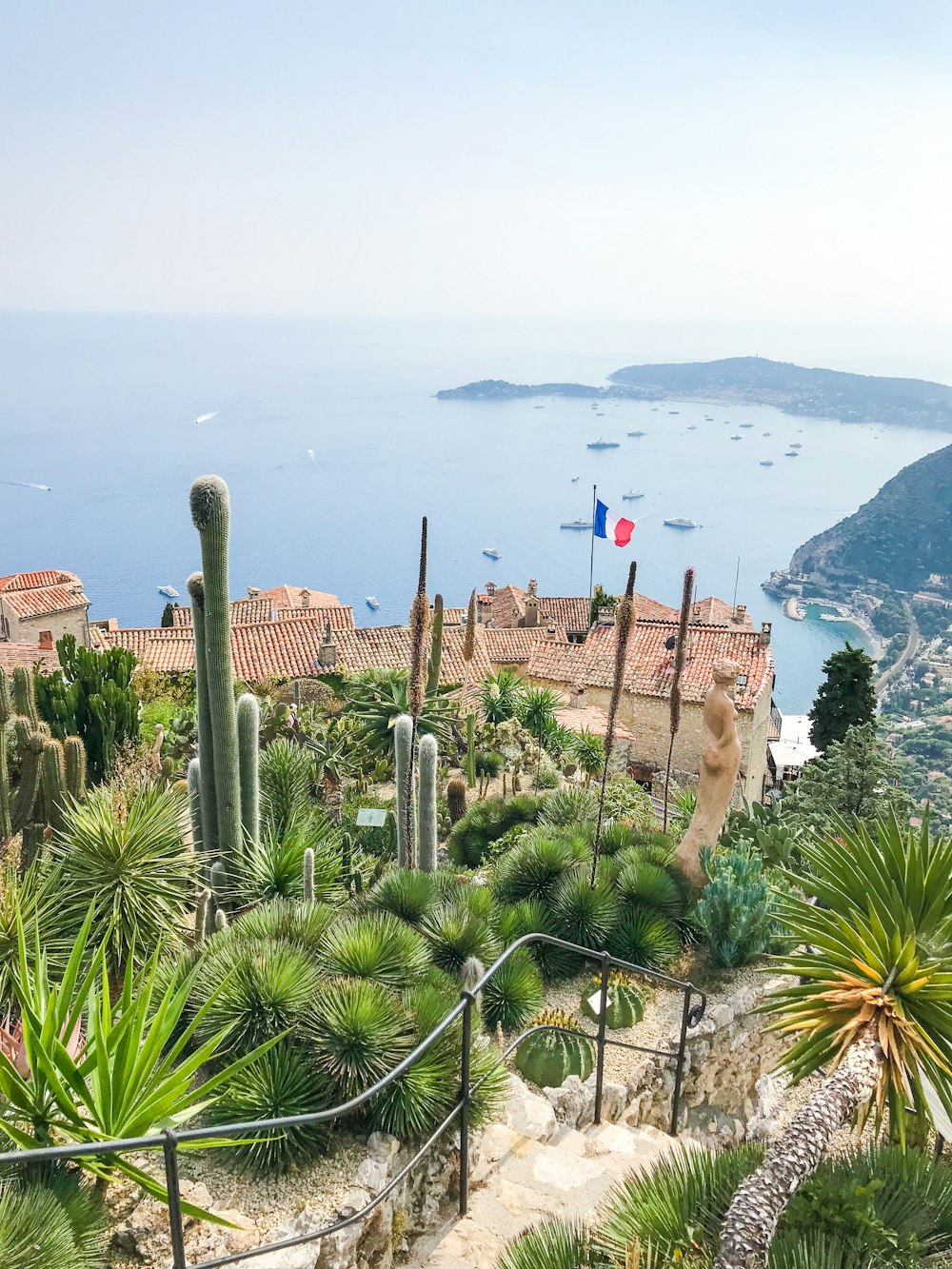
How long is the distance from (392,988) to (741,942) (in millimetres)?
3552

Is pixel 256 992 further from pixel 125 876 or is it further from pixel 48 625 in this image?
pixel 48 625

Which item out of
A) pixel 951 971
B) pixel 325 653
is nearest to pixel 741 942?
pixel 951 971

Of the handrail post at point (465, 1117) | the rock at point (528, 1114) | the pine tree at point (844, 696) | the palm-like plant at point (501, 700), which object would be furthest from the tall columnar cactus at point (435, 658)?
the pine tree at point (844, 696)

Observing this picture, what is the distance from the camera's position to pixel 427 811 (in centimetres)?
977

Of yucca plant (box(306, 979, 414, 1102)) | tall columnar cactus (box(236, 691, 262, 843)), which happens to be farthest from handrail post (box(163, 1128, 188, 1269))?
tall columnar cactus (box(236, 691, 262, 843))

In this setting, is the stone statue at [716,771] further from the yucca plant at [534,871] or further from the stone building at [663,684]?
the stone building at [663,684]

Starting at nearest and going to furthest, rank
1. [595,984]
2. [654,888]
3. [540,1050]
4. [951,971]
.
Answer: [951,971] < [540,1050] < [595,984] < [654,888]

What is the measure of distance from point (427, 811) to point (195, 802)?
7.45ft

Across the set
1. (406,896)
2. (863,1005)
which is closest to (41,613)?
(406,896)

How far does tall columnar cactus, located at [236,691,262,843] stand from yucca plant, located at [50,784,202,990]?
0.87 m

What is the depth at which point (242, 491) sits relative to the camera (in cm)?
13150

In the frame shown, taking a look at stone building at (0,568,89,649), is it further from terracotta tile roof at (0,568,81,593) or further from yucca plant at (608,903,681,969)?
yucca plant at (608,903,681,969)

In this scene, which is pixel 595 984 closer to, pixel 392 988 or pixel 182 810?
pixel 392 988

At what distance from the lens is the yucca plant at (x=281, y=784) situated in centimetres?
1020
